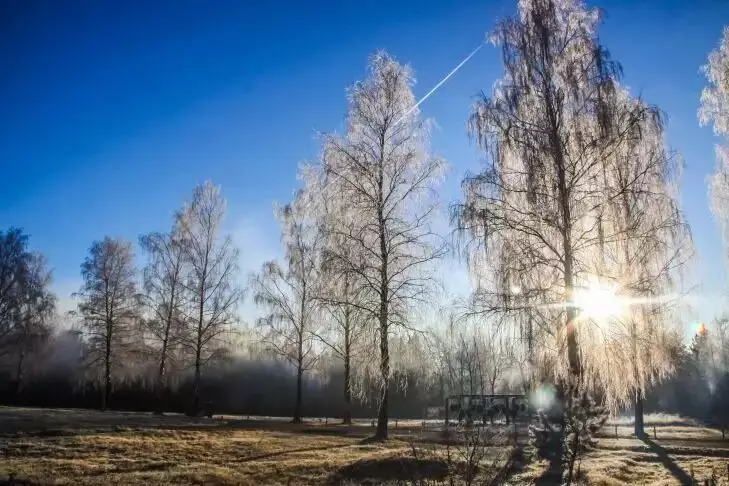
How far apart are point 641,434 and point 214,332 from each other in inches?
882

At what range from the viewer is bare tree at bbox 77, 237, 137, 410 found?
31891 mm

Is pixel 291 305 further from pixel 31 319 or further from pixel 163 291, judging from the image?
pixel 31 319

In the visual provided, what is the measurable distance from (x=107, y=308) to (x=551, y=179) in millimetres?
30101

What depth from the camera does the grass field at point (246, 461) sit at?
9117 mm

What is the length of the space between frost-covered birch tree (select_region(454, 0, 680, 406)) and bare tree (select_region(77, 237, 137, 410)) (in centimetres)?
2705

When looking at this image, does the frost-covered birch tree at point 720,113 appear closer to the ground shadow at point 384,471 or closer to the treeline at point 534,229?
the treeline at point 534,229

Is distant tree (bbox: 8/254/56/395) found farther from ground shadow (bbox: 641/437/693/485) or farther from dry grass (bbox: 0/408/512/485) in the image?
ground shadow (bbox: 641/437/693/485)

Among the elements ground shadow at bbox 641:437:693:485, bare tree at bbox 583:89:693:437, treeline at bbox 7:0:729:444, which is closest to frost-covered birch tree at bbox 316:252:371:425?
treeline at bbox 7:0:729:444

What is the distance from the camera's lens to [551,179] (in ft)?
37.5

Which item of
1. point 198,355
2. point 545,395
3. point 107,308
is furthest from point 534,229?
point 107,308

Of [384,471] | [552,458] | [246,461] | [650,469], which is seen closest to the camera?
[384,471]

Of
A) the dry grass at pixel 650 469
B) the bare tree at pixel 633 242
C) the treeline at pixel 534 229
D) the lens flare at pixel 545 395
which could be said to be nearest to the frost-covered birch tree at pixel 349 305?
the treeline at pixel 534 229

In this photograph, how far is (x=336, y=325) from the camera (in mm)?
17828

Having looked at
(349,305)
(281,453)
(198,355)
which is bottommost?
(281,453)
